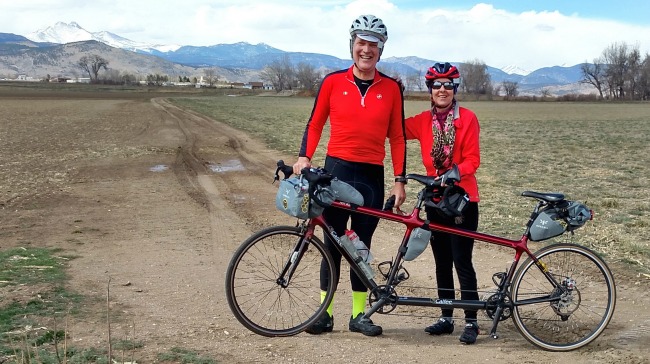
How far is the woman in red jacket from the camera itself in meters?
4.41

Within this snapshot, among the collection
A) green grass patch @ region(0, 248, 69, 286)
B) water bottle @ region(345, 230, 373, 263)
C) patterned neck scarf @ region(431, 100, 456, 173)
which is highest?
patterned neck scarf @ region(431, 100, 456, 173)

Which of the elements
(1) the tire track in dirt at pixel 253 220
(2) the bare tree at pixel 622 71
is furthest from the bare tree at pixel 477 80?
(1) the tire track in dirt at pixel 253 220

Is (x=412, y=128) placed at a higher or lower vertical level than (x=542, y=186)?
higher

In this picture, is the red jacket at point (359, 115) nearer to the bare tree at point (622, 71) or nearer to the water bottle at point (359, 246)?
the water bottle at point (359, 246)

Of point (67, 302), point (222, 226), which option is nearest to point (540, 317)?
point (67, 302)

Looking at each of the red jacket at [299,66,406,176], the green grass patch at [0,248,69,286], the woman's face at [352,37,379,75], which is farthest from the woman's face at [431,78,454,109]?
the green grass patch at [0,248,69,286]

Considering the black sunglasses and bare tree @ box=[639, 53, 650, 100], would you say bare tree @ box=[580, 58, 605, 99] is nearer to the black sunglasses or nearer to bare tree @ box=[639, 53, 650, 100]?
bare tree @ box=[639, 53, 650, 100]

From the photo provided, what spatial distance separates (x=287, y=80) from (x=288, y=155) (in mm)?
167928

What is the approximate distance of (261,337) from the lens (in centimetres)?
462

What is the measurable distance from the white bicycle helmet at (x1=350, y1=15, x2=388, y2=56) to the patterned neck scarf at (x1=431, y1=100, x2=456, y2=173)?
0.66 metres

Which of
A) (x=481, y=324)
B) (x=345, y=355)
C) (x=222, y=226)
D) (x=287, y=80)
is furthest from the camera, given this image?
(x=287, y=80)

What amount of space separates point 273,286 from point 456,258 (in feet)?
4.57

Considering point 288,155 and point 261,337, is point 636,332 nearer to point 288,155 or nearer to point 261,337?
point 261,337

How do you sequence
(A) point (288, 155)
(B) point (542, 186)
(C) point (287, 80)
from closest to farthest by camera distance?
(B) point (542, 186) → (A) point (288, 155) → (C) point (287, 80)
